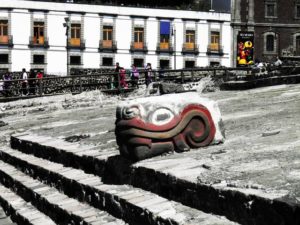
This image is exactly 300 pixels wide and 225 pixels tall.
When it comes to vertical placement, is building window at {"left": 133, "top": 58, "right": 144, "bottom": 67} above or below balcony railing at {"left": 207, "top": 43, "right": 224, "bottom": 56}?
below

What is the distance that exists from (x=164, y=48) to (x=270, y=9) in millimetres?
12084

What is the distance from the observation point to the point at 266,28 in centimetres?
Answer: 5625

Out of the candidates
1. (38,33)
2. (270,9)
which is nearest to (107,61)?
(38,33)

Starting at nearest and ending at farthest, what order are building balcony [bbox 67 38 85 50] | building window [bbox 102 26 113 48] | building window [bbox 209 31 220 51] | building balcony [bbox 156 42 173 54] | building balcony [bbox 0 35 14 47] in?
building balcony [bbox 0 35 14 47] < building balcony [bbox 67 38 85 50] < building window [bbox 102 26 113 48] < building balcony [bbox 156 42 173 54] < building window [bbox 209 31 220 51]

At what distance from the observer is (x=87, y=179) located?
6.24m

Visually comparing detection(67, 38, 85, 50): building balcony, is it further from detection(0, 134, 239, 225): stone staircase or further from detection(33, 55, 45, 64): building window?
detection(0, 134, 239, 225): stone staircase

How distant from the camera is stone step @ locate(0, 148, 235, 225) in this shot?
168 inches

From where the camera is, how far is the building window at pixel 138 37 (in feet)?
171

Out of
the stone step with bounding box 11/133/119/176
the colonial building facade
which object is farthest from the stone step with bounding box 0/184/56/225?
the colonial building facade

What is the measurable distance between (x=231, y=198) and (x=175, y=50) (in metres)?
49.7

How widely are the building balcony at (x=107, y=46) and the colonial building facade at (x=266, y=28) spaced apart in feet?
38.6

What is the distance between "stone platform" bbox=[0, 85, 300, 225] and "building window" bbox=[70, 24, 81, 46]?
4058cm

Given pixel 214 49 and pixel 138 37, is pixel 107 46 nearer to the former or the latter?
pixel 138 37

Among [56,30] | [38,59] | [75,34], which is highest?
[56,30]
